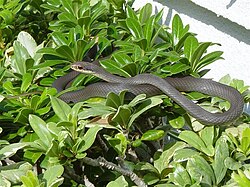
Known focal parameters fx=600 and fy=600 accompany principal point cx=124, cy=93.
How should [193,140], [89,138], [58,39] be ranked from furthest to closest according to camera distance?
1. [58,39]
2. [193,140]
3. [89,138]

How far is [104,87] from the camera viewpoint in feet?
8.61

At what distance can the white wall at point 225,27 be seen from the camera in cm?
291

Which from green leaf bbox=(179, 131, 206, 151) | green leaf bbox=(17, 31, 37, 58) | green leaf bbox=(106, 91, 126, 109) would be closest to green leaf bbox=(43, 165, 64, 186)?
green leaf bbox=(106, 91, 126, 109)

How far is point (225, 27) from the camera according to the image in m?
3.13

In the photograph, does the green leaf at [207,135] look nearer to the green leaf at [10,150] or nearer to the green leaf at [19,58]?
the green leaf at [10,150]

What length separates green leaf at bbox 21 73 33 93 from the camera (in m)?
2.53

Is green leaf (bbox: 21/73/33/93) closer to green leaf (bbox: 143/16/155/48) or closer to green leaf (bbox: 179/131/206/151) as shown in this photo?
green leaf (bbox: 143/16/155/48)

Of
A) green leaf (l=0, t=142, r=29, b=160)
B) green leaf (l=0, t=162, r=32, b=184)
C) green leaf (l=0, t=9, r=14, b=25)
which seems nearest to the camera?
green leaf (l=0, t=162, r=32, b=184)

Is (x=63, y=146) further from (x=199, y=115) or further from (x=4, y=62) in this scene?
(x=4, y=62)

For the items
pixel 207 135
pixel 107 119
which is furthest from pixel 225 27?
pixel 107 119

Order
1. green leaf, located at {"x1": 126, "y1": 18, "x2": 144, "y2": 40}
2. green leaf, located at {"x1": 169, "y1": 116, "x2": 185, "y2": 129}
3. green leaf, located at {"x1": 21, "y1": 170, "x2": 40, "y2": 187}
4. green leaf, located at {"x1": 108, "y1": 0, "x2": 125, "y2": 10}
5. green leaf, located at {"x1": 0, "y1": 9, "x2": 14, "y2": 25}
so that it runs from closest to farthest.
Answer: green leaf, located at {"x1": 21, "y1": 170, "x2": 40, "y2": 187}, green leaf, located at {"x1": 169, "y1": 116, "x2": 185, "y2": 129}, green leaf, located at {"x1": 126, "y1": 18, "x2": 144, "y2": 40}, green leaf, located at {"x1": 0, "y1": 9, "x2": 14, "y2": 25}, green leaf, located at {"x1": 108, "y1": 0, "x2": 125, "y2": 10}

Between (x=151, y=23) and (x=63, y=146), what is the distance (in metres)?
0.93

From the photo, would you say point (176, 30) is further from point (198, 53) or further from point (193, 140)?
point (193, 140)

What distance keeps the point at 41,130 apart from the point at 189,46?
2.67ft
